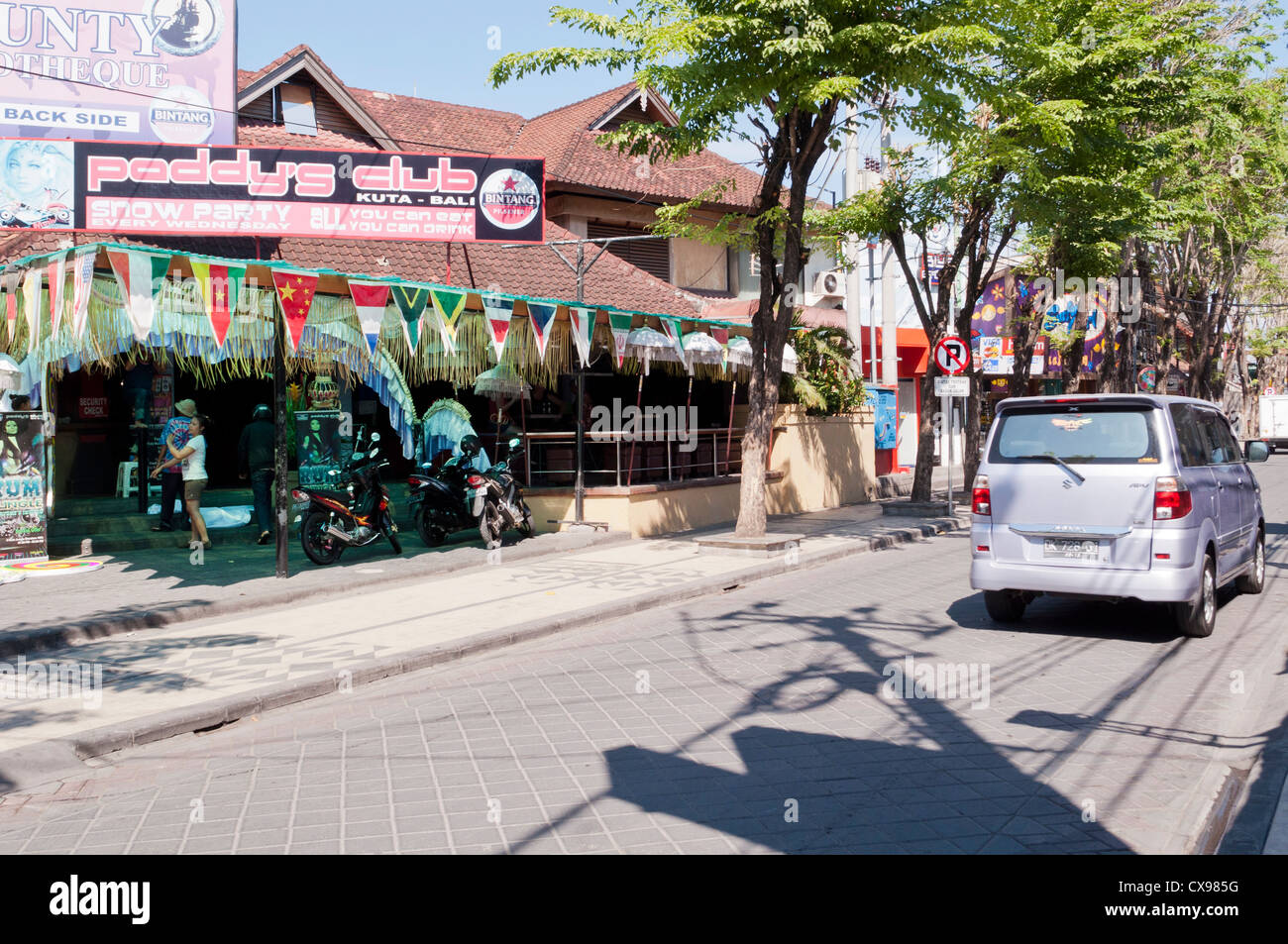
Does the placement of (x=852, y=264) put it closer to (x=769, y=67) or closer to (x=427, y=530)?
(x=769, y=67)

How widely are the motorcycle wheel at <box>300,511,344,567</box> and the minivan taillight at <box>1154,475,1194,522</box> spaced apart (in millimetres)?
9023

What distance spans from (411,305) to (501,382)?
14.4ft

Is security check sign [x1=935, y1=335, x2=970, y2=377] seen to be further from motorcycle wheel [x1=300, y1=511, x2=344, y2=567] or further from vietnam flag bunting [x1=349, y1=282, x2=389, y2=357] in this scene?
motorcycle wheel [x1=300, y1=511, x2=344, y2=567]

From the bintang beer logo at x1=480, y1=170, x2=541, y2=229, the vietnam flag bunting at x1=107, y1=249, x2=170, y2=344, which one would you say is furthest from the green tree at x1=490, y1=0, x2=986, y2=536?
the vietnam flag bunting at x1=107, y1=249, x2=170, y2=344

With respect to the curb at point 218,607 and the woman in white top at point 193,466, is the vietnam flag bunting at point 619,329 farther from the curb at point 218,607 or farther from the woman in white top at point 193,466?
the woman in white top at point 193,466

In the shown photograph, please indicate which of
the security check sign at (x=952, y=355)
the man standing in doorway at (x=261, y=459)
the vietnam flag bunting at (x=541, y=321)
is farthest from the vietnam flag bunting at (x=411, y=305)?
the security check sign at (x=952, y=355)

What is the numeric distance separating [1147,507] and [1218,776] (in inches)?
128

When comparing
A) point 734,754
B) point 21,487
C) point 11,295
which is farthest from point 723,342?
point 734,754

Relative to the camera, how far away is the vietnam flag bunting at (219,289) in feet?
32.3

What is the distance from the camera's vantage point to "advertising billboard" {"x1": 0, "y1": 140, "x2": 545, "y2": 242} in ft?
41.6

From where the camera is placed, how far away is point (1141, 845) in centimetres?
445

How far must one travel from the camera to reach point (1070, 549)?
8.46 metres
